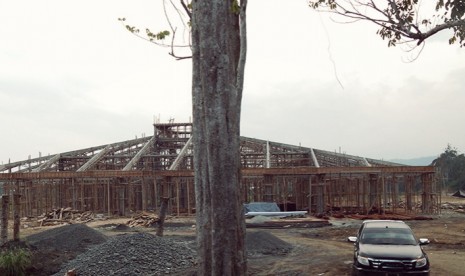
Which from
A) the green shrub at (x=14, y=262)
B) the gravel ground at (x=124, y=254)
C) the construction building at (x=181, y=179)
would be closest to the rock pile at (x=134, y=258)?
the gravel ground at (x=124, y=254)

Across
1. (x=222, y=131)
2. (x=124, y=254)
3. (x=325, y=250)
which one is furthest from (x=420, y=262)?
(x=124, y=254)

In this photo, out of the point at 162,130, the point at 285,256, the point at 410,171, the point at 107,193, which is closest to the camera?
the point at 285,256

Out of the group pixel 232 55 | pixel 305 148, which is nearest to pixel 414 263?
pixel 232 55

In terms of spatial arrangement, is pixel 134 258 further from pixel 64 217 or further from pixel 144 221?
pixel 64 217

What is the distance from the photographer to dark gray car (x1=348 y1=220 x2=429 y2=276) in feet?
37.8

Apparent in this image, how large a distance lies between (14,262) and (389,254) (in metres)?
10.4

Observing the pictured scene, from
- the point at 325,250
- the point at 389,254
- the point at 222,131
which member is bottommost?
the point at 325,250

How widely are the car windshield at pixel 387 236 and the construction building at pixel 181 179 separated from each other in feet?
63.6

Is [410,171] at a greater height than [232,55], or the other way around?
[232,55]

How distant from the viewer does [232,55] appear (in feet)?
21.4

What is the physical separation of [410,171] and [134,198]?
22.5m

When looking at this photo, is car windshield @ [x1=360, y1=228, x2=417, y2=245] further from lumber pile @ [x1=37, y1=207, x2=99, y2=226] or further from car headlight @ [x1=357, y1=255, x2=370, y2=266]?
lumber pile @ [x1=37, y1=207, x2=99, y2=226]

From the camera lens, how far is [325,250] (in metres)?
19.1

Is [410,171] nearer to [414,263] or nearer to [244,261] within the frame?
[414,263]
